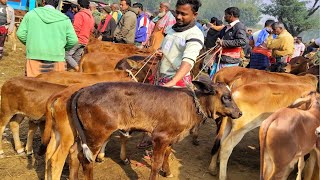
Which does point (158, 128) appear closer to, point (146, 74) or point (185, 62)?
point (185, 62)

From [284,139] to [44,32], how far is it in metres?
4.24

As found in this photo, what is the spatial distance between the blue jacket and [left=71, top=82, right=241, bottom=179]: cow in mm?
6620

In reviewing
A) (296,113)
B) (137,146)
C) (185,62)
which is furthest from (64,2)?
(296,113)

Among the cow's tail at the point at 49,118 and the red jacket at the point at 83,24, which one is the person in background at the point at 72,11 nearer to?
the red jacket at the point at 83,24

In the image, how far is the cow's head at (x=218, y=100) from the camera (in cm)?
454

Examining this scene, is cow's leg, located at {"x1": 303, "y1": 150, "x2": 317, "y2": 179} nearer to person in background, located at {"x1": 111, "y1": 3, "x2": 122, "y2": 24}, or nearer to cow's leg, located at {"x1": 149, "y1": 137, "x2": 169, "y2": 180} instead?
cow's leg, located at {"x1": 149, "y1": 137, "x2": 169, "y2": 180}

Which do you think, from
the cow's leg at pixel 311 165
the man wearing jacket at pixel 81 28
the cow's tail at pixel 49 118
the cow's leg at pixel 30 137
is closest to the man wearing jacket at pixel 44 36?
the cow's leg at pixel 30 137

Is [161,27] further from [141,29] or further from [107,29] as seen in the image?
[107,29]

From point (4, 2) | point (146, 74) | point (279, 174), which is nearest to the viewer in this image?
point (279, 174)

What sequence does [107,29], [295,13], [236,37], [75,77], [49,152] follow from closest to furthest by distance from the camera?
1. [49,152]
2. [75,77]
3. [236,37]
4. [107,29]
5. [295,13]

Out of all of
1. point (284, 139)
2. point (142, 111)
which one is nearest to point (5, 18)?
point (142, 111)

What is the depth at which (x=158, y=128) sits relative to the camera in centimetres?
437

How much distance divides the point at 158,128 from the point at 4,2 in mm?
7993

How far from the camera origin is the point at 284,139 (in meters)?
4.07
